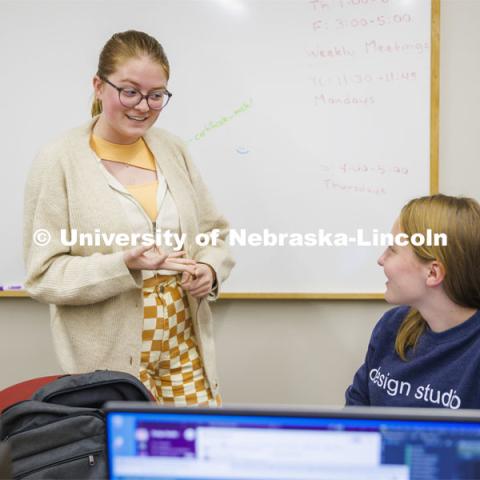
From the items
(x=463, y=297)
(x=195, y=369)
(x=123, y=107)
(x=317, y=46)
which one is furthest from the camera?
(x=317, y=46)

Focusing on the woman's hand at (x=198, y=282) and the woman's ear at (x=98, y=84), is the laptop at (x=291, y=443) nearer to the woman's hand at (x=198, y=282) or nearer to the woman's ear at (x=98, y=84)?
the woman's hand at (x=198, y=282)

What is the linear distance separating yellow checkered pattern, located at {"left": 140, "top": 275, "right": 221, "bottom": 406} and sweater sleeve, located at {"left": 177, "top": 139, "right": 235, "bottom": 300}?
131 millimetres

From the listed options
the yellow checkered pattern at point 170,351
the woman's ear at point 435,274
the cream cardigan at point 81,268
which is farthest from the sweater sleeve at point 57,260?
the woman's ear at point 435,274

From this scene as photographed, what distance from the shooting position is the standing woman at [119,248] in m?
1.40

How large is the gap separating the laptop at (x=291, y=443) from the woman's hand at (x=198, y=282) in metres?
0.86

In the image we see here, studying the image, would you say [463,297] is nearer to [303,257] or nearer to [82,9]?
[303,257]

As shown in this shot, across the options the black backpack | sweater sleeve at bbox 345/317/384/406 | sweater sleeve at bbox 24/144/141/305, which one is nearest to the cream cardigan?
sweater sleeve at bbox 24/144/141/305

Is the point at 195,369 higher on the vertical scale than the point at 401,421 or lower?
lower

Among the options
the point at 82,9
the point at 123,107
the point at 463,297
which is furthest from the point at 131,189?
the point at 82,9

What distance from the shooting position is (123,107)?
4.70ft

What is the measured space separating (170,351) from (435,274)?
2.37 feet

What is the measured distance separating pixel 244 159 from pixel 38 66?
Answer: 33.8 inches

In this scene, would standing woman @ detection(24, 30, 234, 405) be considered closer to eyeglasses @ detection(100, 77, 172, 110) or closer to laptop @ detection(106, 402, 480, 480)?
eyeglasses @ detection(100, 77, 172, 110)

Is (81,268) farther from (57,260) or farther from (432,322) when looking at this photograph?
(432,322)
